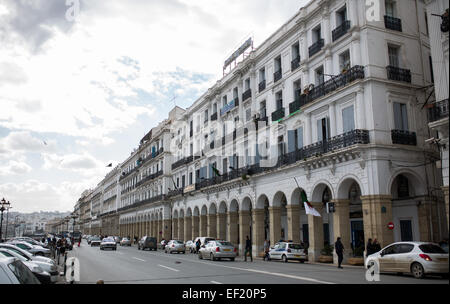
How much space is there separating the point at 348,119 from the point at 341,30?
594 centimetres

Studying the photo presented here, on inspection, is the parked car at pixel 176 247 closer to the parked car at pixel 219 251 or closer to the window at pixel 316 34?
the parked car at pixel 219 251

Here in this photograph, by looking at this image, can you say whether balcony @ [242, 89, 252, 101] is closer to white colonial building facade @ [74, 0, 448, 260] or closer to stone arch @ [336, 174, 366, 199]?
white colonial building facade @ [74, 0, 448, 260]

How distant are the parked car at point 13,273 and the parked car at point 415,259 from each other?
14.1 metres

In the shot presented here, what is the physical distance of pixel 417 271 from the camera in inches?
633

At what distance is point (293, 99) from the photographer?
30.8 metres

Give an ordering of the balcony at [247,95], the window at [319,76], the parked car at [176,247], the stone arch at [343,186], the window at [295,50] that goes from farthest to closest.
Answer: the parked car at [176,247] → the balcony at [247,95] → the window at [295,50] → the window at [319,76] → the stone arch at [343,186]

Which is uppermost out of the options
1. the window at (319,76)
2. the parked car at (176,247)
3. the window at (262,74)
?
the window at (262,74)

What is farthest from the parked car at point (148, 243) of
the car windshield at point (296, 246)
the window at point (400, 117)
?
the window at point (400, 117)

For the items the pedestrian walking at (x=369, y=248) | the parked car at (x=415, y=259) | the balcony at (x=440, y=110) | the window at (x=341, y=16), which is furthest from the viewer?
the window at (x=341, y=16)

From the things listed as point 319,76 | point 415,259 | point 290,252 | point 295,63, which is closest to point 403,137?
point 319,76

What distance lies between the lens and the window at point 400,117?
23797 mm
